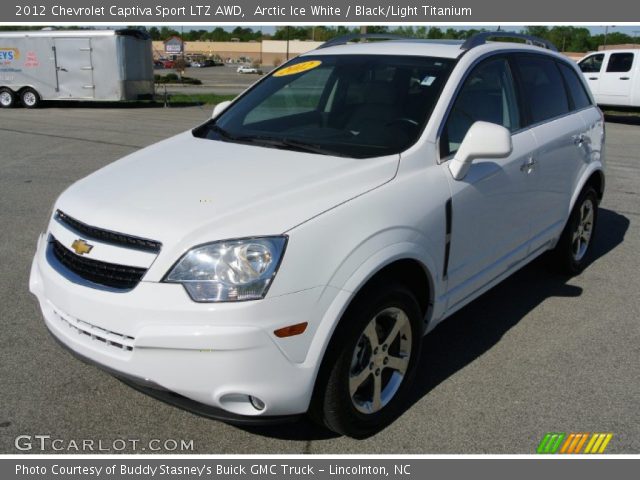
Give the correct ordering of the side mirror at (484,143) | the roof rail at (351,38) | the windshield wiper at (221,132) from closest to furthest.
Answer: the side mirror at (484,143) → the windshield wiper at (221,132) → the roof rail at (351,38)

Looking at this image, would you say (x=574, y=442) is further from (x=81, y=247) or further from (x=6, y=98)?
(x=6, y=98)

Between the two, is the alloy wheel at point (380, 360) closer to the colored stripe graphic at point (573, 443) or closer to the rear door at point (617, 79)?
the colored stripe graphic at point (573, 443)

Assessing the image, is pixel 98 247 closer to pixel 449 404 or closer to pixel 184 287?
pixel 184 287

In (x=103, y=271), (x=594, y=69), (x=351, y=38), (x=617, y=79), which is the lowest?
(x=617, y=79)

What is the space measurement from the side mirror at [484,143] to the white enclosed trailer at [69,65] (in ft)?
67.6

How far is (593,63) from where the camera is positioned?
20.0 m

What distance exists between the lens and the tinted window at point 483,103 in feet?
11.9

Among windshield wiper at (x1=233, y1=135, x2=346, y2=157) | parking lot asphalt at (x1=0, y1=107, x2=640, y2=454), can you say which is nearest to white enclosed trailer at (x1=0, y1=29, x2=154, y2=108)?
parking lot asphalt at (x1=0, y1=107, x2=640, y2=454)

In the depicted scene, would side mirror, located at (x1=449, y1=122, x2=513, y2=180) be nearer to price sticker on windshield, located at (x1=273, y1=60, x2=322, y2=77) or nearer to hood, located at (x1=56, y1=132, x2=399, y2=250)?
hood, located at (x1=56, y1=132, x2=399, y2=250)

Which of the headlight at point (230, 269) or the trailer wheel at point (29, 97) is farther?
the trailer wheel at point (29, 97)

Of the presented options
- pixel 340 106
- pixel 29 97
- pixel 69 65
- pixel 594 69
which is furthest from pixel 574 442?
pixel 29 97

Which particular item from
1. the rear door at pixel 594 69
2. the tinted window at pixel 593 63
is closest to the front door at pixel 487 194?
the rear door at pixel 594 69

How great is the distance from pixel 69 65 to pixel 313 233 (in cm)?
2219

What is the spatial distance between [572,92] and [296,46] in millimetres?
94752
